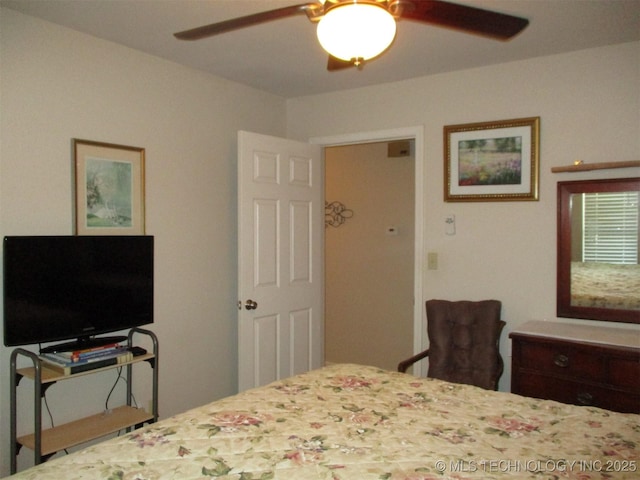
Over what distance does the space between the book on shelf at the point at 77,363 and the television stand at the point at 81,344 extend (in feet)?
0.12

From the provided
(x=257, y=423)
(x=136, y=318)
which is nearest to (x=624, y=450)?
(x=257, y=423)

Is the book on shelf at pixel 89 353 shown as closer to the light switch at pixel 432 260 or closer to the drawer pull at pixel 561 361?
the light switch at pixel 432 260

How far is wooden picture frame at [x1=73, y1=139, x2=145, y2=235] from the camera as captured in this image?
107 inches

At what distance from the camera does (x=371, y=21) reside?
140 centimetres

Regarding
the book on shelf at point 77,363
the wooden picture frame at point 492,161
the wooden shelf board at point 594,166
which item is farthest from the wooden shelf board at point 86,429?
the wooden shelf board at point 594,166

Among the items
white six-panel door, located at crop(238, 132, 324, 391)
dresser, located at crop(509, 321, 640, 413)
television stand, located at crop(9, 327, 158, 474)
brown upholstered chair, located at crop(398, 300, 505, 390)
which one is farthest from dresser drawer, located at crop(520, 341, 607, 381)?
television stand, located at crop(9, 327, 158, 474)

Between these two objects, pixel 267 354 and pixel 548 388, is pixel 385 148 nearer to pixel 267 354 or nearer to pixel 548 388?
pixel 267 354

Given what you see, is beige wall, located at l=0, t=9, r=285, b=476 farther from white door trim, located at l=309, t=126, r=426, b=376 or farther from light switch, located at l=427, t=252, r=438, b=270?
light switch, located at l=427, t=252, r=438, b=270

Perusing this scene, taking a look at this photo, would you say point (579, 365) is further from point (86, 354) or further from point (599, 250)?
point (86, 354)

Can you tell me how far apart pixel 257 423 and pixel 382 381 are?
0.67m

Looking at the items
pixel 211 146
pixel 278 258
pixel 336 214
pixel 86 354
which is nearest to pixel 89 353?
pixel 86 354

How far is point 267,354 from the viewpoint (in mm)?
3551

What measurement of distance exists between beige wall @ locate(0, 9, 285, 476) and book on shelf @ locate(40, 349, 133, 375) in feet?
0.84

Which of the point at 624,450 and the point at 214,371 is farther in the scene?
the point at 214,371
